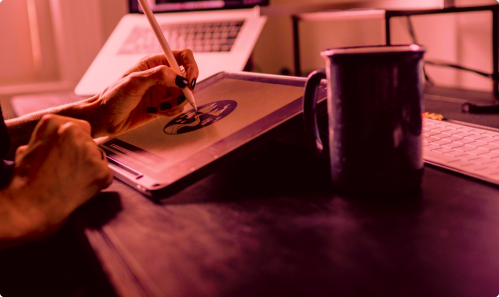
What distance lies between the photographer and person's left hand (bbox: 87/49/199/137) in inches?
22.9

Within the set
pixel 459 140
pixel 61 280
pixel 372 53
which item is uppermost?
pixel 372 53

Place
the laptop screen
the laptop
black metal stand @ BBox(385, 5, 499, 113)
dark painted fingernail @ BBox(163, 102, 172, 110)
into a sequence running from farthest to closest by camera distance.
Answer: the laptop screen, the laptop, black metal stand @ BBox(385, 5, 499, 113), dark painted fingernail @ BBox(163, 102, 172, 110)

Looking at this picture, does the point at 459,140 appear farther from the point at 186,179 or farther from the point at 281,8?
the point at 281,8

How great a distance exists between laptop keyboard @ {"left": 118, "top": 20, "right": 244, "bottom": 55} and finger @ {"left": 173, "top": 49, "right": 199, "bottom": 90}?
1.42 feet

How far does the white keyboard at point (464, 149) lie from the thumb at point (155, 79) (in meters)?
0.32

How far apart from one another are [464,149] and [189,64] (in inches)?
15.1

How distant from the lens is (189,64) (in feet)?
2.13

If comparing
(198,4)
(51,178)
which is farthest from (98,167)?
(198,4)

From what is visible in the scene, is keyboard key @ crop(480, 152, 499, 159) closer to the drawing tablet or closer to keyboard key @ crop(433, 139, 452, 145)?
keyboard key @ crop(433, 139, 452, 145)

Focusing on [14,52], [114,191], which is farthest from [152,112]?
[14,52]

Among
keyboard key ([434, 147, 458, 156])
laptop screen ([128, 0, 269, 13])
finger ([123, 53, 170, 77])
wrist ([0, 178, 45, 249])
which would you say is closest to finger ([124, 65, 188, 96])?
finger ([123, 53, 170, 77])

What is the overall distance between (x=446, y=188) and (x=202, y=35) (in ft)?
2.95

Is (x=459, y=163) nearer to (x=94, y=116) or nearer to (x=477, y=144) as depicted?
(x=477, y=144)

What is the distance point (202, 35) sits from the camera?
1175mm
